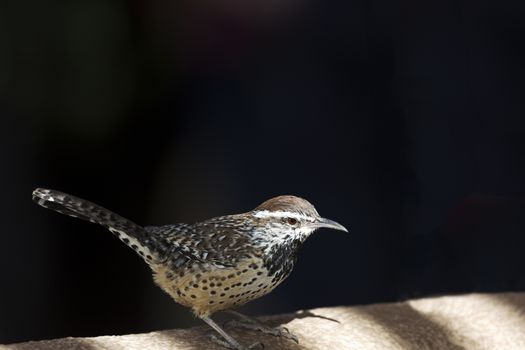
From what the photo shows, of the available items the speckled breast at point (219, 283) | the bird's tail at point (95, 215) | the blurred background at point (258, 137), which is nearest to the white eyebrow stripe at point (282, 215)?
the speckled breast at point (219, 283)

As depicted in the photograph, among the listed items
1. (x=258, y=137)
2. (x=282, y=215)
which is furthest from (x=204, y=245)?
(x=258, y=137)

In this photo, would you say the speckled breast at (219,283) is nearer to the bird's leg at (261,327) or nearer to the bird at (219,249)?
the bird at (219,249)

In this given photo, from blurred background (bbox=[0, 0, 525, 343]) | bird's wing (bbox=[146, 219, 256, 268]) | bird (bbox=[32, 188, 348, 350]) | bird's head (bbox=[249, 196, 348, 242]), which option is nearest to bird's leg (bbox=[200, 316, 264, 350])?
bird (bbox=[32, 188, 348, 350])

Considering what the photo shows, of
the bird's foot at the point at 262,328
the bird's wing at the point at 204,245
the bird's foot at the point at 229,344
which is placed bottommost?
the bird's foot at the point at 229,344

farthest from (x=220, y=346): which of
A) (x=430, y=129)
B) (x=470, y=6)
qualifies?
(x=470, y=6)

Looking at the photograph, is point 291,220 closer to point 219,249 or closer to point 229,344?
point 219,249

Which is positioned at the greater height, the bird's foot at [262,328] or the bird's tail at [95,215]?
the bird's tail at [95,215]

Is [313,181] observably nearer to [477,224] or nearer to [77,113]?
[477,224]
